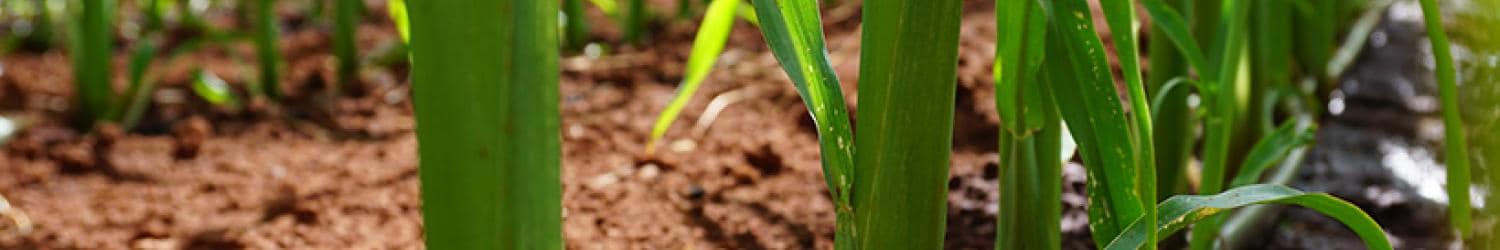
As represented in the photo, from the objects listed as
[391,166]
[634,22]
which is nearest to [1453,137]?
[391,166]

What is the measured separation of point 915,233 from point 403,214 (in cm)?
53

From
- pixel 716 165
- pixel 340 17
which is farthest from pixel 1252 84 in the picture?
pixel 340 17

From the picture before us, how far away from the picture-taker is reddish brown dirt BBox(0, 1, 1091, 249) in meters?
0.98

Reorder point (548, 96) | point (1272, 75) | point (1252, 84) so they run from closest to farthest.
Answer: point (548, 96)
point (1252, 84)
point (1272, 75)

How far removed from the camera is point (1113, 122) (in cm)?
64

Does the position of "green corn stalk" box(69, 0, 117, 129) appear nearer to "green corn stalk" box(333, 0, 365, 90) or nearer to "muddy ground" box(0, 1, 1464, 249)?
"muddy ground" box(0, 1, 1464, 249)

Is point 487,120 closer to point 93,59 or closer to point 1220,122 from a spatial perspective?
point 1220,122

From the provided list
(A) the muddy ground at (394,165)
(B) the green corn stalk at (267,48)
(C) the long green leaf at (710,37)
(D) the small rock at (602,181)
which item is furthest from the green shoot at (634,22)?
(C) the long green leaf at (710,37)

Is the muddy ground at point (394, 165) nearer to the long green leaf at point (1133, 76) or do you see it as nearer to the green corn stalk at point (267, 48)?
the green corn stalk at point (267, 48)

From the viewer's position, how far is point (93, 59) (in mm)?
1472

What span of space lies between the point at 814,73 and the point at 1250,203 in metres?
0.17

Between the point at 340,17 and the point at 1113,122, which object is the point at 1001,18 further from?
the point at 340,17

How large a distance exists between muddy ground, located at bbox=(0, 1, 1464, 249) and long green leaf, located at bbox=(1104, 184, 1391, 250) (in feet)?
1.07

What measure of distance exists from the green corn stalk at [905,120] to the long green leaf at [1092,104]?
0.25 feet
